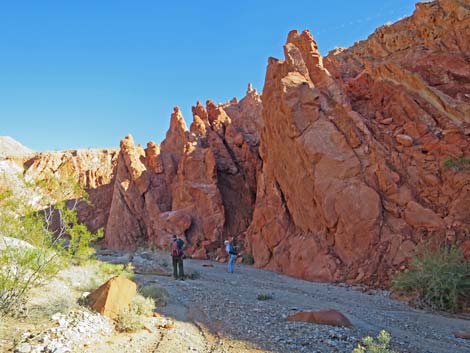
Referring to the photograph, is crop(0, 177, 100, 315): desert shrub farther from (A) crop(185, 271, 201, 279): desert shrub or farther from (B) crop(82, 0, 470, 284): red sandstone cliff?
(B) crop(82, 0, 470, 284): red sandstone cliff

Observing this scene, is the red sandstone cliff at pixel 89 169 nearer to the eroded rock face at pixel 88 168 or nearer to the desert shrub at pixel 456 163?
the eroded rock face at pixel 88 168

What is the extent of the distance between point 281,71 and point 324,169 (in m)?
7.07

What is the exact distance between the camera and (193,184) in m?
30.0

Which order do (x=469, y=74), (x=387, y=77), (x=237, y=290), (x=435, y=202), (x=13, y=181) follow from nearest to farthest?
(x=13, y=181), (x=237, y=290), (x=435, y=202), (x=469, y=74), (x=387, y=77)

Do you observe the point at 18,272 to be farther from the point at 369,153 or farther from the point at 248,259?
the point at 248,259

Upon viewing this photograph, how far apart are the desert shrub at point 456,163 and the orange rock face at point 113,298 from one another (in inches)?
483

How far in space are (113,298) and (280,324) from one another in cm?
355

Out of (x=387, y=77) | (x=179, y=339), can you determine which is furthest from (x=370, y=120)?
(x=179, y=339)

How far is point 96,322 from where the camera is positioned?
6926 mm

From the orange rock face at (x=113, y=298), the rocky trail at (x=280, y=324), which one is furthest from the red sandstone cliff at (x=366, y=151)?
the orange rock face at (x=113, y=298)

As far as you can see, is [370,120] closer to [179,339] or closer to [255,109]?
[179,339]

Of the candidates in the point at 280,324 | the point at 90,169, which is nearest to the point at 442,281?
the point at 280,324

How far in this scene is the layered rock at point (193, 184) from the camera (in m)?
28.5

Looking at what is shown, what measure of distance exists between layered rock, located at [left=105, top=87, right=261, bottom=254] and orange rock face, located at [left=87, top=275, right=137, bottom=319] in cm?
1864
